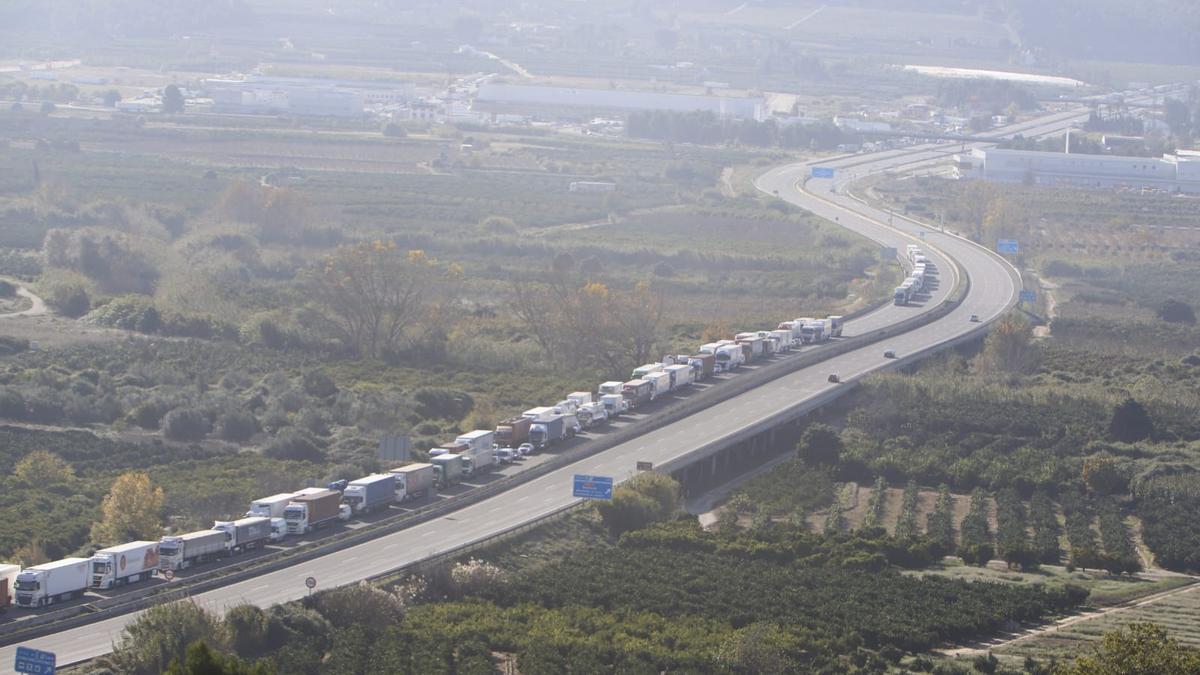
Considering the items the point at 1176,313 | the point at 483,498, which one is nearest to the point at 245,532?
the point at 483,498

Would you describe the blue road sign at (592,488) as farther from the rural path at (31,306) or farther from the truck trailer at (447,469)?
the rural path at (31,306)

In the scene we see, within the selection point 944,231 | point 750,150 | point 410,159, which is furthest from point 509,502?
point 750,150

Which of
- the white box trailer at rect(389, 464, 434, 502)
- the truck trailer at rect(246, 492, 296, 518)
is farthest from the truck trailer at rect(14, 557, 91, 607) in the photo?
the white box trailer at rect(389, 464, 434, 502)

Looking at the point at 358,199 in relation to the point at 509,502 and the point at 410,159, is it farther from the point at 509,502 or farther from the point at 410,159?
the point at 509,502

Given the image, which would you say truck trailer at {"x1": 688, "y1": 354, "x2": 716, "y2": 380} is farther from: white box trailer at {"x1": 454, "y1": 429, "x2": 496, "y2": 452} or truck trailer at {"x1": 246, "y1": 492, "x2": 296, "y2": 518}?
truck trailer at {"x1": 246, "y1": 492, "x2": 296, "y2": 518}

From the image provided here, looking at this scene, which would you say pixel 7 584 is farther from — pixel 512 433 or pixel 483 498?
pixel 512 433
